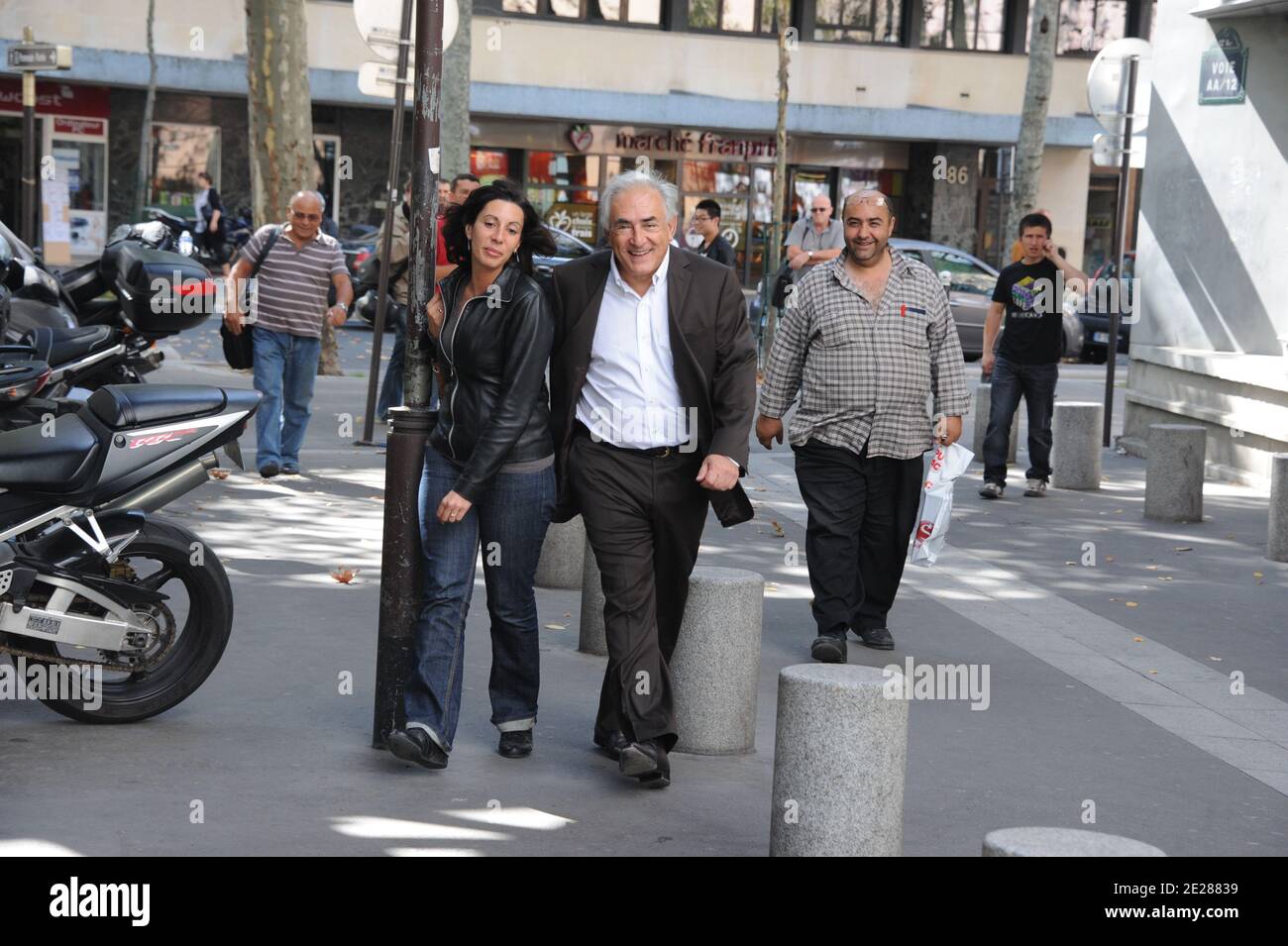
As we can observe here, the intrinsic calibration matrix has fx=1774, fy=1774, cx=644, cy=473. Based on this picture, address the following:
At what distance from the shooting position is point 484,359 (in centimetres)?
550

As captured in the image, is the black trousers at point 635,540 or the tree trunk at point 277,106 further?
the tree trunk at point 277,106

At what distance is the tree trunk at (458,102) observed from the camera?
19047 mm

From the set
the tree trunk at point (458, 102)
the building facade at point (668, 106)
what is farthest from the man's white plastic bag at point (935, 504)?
the building facade at point (668, 106)

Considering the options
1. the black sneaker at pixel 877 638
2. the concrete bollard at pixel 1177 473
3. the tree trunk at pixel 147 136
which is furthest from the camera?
the tree trunk at pixel 147 136

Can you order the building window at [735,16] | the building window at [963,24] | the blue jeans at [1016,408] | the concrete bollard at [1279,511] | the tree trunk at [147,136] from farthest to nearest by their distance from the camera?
the building window at [963,24] → the building window at [735,16] → the tree trunk at [147,136] → the blue jeans at [1016,408] → the concrete bollard at [1279,511]

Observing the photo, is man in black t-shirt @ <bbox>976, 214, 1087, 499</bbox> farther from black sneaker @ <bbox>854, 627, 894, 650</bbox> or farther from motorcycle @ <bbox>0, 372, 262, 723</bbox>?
motorcycle @ <bbox>0, 372, 262, 723</bbox>

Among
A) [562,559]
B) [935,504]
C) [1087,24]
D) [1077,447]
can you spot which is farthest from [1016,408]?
[1087,24]

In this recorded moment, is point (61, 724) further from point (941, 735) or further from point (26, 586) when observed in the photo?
point (941, 735)

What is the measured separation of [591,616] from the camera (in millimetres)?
7359

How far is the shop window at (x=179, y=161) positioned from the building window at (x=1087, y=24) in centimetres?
1804

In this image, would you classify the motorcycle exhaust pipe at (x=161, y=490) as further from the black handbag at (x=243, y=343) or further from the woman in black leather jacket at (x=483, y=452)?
the black handbag at (x=243, y=343)

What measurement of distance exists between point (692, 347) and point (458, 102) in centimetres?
1462

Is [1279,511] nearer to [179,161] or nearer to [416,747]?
[416,747]
